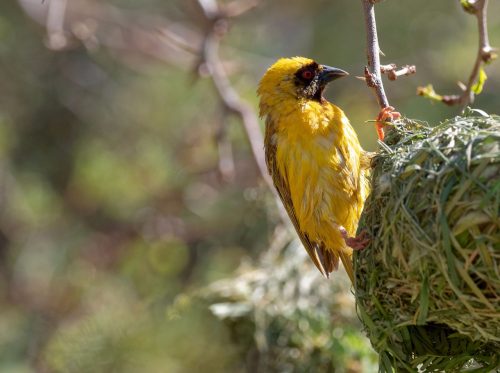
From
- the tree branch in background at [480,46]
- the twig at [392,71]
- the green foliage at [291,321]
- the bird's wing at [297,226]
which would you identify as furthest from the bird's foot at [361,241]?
the green foliage at [291,321]

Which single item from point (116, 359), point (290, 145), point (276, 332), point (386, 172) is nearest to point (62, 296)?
point (116, 359)

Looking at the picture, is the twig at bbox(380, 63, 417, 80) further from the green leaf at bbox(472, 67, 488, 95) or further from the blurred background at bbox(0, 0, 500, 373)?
the blurred background at bbox(0, 0, 500, 373)

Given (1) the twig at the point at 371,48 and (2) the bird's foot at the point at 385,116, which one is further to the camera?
(2) the bird's foot at the point at 385,116

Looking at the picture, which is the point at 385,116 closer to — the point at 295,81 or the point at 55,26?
the point at 295,81

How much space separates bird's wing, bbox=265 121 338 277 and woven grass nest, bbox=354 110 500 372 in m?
0.86

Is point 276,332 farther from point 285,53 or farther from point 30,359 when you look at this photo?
point 285,53

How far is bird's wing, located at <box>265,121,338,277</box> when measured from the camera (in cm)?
371

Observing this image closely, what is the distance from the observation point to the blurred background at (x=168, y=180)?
4.10 meters

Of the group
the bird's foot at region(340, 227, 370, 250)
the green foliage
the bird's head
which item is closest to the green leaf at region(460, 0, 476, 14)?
the bird's foot at region(340, 227, 370, 250)

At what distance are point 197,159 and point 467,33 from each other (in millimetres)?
2769

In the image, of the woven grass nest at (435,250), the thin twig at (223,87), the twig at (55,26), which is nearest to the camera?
the woven grass nest at (435,250)

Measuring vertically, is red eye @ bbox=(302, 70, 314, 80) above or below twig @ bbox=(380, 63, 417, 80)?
above

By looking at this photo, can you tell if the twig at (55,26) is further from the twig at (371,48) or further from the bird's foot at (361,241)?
the bird's foot at (361,241)

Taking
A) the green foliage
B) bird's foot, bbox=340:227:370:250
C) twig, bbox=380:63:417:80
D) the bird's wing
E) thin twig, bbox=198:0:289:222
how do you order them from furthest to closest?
thin twig, bbox=198:0:289:222 → the green foliage → the bird's wing → twig, bbox=380:63:417:80 → bird's foot, bbox=340:227:370:250
